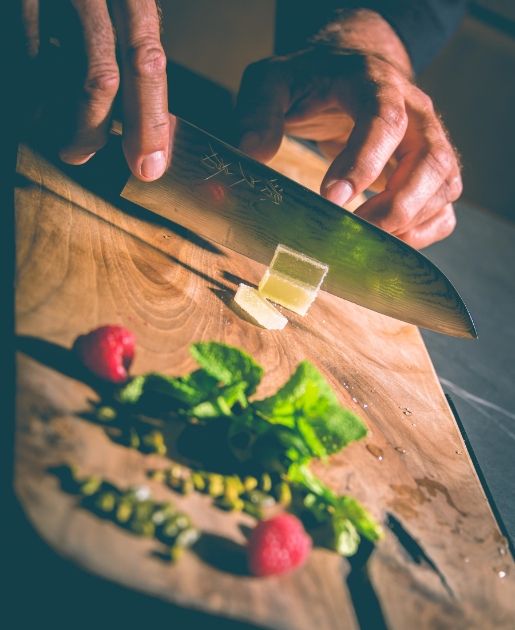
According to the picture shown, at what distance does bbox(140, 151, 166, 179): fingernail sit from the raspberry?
90cm

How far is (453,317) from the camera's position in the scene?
5.40ft

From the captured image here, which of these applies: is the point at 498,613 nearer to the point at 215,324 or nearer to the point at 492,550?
the point at 492,550

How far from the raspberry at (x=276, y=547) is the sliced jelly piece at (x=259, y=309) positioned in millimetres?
600

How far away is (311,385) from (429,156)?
4.02ft

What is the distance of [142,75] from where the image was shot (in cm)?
130

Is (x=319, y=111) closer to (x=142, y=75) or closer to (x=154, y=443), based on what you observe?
(x=142, y=75)

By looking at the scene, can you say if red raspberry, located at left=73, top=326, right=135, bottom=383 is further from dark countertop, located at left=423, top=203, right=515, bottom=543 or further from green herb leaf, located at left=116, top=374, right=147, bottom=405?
dark countertop, located at left=423, top=203, right=515, bottom=543

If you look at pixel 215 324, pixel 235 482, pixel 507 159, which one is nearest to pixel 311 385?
pixel 235 482

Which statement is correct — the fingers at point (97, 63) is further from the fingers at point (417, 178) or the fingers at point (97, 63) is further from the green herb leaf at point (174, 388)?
the fingers at point (417, 178)

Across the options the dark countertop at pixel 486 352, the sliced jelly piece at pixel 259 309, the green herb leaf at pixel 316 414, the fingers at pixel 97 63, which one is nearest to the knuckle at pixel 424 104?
the dark countertop at pixel 486 352

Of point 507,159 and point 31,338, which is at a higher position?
point 31,338

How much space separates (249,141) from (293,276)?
1.94ft

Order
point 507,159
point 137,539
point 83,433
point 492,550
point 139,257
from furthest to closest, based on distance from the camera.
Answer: point 507,159 → point 139,257 → point 492,550 → point 83,433 → point 137,539

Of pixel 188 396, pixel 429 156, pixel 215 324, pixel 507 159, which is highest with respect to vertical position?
pixel 429 156
